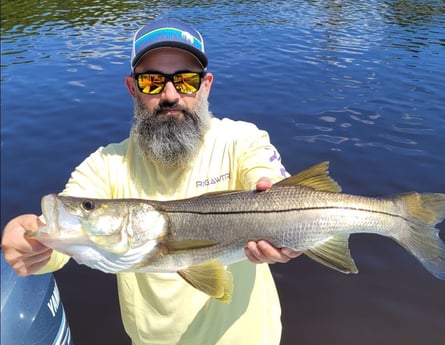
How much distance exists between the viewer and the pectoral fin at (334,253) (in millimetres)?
2760

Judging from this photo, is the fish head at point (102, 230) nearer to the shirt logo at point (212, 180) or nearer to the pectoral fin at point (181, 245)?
the pectoral fin at point (181, 245)

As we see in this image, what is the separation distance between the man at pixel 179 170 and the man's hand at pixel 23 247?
1.59 ft

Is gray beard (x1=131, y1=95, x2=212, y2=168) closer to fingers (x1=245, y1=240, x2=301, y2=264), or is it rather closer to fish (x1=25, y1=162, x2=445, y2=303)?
fish (x1=25, y1=162, x2=445, y2=303)

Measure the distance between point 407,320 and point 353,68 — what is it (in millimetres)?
12231

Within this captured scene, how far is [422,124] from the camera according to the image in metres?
11.0

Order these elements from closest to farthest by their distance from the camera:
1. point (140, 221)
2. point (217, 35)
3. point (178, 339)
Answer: point (140, 221)
point (178, 339)
point (217, 35)

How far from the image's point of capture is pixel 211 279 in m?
2.68

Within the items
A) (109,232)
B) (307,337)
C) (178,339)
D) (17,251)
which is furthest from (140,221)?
(307,337)

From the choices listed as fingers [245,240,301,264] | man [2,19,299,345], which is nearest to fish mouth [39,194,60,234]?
man [2,19,299,345]

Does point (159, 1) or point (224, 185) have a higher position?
point (224, 185)

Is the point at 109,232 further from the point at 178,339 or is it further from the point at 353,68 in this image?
the point at 353,68

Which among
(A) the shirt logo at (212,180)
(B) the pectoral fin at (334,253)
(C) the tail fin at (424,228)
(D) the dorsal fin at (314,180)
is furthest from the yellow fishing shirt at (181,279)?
(C) the tail fin at (424,228)

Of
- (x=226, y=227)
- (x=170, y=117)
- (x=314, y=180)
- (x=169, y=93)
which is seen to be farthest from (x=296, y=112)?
(x=226, y=227)

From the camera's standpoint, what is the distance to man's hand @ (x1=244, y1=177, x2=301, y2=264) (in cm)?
269
